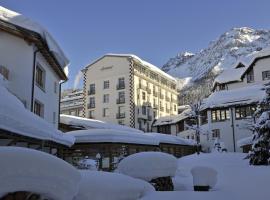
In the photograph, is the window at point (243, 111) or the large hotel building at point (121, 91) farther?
the large hotel building at point (121, 91)

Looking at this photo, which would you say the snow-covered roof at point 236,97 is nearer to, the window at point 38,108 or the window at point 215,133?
the window at point 215,133

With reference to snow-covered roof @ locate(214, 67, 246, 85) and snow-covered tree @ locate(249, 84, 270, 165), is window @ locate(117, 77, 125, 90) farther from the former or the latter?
snow-covered tree @ locate(249, 84, 270, 165)

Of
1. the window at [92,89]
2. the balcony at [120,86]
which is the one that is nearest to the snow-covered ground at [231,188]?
the balcony at [120,86]

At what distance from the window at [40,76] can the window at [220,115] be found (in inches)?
949

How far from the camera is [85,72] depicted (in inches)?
2506

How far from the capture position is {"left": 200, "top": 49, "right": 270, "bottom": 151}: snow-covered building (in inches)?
1532

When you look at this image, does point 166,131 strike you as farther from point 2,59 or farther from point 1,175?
point 1,175

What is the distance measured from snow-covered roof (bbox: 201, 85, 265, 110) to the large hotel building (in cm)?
1899

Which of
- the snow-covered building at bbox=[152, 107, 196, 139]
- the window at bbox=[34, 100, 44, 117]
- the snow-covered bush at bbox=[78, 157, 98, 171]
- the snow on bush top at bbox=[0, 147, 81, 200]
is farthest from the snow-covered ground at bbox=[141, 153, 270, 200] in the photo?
the snow-covered building at bbox=[152, 107, 196, 139]

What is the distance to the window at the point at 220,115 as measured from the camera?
133ft

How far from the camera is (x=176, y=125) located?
57.5 metres

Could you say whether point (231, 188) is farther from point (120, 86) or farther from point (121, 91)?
point (120, 86)

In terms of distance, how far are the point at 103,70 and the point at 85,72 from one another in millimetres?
3588

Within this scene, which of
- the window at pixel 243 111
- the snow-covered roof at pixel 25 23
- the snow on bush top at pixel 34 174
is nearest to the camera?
the snow on bush top at pixel 34 174
